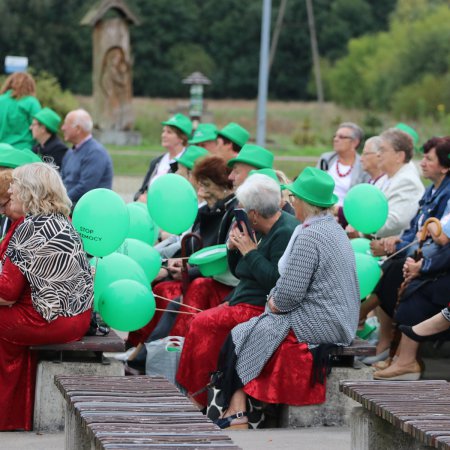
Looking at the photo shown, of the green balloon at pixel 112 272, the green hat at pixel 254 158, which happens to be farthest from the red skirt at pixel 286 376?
the green hat at pixel 254 158

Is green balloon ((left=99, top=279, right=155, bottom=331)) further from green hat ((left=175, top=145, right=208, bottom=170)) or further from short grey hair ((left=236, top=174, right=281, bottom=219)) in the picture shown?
green hat ((left=175, top=145, right=208, bottom=170))

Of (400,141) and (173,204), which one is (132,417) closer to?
(173,204)

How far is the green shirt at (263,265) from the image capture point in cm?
655

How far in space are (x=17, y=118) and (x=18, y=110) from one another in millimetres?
95

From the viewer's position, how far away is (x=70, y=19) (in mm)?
64375

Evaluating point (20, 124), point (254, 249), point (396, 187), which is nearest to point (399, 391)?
point (254, 249)

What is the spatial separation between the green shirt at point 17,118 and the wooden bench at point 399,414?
295 inches

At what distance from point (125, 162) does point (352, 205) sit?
59.0 feet

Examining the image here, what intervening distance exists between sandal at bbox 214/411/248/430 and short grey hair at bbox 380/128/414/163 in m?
2.98

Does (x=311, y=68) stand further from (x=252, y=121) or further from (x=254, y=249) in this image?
(x=254, y=249)

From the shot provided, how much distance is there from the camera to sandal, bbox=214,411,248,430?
641cm

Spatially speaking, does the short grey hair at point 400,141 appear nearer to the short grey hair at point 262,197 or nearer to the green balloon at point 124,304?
the short grey hair at point 262,197

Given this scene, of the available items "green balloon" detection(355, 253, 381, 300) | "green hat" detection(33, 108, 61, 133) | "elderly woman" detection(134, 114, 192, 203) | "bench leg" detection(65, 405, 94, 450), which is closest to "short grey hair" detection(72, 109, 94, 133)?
"green hat" detection(33, 108, 61, 133)

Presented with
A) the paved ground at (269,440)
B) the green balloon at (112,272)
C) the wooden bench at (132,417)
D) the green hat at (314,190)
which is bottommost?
the paved ground at (269,440)
